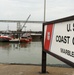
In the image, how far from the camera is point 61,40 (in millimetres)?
6047

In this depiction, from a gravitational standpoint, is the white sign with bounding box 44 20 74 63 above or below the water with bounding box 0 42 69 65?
above

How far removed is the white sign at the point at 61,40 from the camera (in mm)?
5398

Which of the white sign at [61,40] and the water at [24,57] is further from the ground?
the white sign at [61,40]

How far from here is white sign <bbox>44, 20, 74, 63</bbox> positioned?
213 inches

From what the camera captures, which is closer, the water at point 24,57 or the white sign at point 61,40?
the white sign at point 61,40

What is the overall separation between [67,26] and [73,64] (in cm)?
92

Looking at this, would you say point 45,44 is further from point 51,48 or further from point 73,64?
point 73,64

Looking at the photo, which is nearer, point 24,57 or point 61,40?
point 61,40

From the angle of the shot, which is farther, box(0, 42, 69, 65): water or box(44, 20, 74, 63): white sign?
box(0, 42, 69, 65): water

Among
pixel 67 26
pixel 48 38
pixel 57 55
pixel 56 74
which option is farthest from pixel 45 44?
pixel 67 26

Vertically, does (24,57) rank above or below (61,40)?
below

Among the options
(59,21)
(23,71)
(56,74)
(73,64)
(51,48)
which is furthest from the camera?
(23,71)

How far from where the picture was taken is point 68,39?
217 inches

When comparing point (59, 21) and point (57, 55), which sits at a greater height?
point (59, 21)
